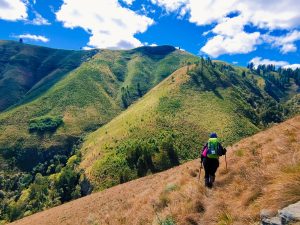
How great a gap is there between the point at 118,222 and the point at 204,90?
176424 millimetres

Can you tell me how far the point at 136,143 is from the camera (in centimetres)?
13212

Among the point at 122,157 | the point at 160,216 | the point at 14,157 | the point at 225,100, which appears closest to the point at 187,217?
the point at 160,216

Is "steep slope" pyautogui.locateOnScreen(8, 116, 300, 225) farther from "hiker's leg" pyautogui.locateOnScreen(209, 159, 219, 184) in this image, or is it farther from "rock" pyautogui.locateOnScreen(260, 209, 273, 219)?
"hiker's leg" pyautogui.locateOnScreen(209, 159, 219, 184)

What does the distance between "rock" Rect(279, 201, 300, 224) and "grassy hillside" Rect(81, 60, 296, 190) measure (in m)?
106

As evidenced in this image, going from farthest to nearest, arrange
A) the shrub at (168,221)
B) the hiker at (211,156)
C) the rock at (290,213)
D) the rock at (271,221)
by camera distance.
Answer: the hiker at (211,156) < the shrub at (168,221) < the rock at (271,221) < the rock at (290,213)

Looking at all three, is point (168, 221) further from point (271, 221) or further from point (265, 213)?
point (271, 221)

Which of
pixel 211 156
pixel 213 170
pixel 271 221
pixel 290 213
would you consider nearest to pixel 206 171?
pixel 213 170

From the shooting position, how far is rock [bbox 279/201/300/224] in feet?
23.0

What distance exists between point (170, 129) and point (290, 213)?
137189mm

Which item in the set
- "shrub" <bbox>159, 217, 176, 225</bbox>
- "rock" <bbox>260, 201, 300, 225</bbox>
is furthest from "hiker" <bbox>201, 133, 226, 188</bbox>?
"rock" <bbox>260, 201, 300, 225</bbox>

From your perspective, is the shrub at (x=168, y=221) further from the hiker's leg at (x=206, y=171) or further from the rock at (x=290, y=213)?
the rock at (x=290, y=213)

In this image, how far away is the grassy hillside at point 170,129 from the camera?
12131 centimetres

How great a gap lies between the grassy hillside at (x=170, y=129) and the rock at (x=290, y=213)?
106422 millimetres

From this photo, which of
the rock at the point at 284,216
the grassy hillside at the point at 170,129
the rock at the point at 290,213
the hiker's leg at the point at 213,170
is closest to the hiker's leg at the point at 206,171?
the hiker's leg at the point at 213,170
